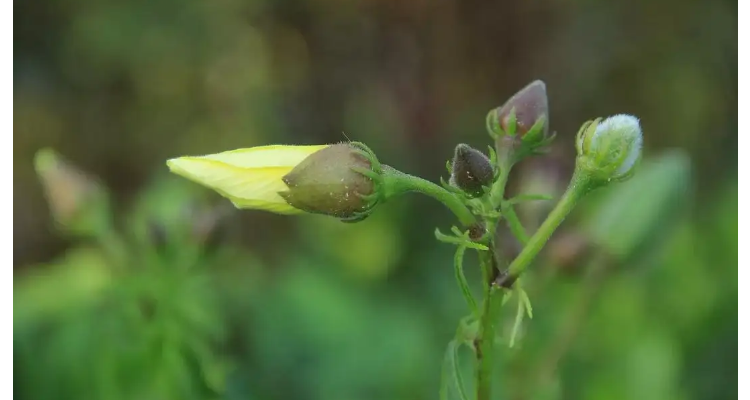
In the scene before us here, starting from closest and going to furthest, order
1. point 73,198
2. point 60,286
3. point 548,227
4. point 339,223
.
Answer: point 548,227
point 73,198
point 60,286
point 339,223

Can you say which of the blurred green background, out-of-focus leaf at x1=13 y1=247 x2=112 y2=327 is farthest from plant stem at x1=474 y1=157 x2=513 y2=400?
out-of-focus leaf at x1=13 y1=247 x2=112 y2=327

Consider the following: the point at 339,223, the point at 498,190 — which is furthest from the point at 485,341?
the point at 339,223

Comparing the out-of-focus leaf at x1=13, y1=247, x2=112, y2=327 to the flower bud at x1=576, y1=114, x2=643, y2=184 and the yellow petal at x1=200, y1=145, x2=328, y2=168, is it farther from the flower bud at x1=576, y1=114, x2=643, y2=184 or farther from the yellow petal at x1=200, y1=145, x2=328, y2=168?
the flower bud at x1=576, y1=114, x2=643, y2=184

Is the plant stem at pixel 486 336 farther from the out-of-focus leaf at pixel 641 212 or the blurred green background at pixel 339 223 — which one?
the out-of-focus leaf at pixel 641 212

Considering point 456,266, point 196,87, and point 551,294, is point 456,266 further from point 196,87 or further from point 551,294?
point 196,87

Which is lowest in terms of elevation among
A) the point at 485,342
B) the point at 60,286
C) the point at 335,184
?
the point at 60,286

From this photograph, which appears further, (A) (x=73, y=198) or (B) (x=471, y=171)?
(A) (x=73, y=198)

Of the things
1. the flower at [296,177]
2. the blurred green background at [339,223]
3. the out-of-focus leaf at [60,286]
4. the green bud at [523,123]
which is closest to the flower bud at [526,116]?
the green bud at [523,123]

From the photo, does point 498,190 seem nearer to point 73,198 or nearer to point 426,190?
point 426,190
